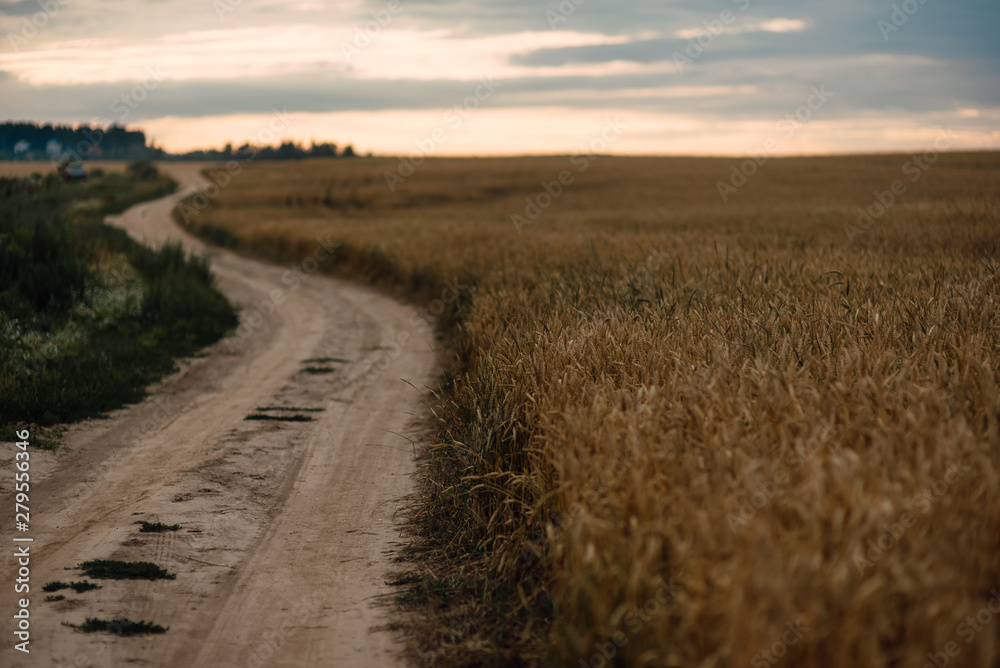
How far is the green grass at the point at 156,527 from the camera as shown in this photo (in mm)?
5199

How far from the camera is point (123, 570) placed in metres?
4.59

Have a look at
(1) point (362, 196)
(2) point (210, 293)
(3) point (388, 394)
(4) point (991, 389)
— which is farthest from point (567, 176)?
(4) point (991, 389)

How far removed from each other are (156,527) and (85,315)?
7.82m

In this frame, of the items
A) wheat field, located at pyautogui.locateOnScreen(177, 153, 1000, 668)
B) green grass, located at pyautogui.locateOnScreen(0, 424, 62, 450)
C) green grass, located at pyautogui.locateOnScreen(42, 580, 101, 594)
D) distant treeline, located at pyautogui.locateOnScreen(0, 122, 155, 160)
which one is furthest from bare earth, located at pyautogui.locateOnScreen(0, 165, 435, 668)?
distant treeline, located at pyautogui.locateOnScreen(0, 122, 155, 160)

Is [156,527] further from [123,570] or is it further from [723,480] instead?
[723,480]

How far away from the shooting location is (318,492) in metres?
6.19

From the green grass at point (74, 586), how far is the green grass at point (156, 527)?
2.59ft

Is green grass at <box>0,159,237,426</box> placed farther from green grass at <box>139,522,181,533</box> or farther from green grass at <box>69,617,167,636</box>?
green grass at <box>69,617,167,636</box>

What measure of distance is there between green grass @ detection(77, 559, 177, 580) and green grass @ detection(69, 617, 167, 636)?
0.54 metres

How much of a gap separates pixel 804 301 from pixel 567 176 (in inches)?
2180

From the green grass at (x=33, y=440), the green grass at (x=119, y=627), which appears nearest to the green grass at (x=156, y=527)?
the green grass at (x=119, y=627)

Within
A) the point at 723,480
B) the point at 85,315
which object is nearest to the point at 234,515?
the point at 723,480

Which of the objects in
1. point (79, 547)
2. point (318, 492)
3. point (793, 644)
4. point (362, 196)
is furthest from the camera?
point (362, 196)

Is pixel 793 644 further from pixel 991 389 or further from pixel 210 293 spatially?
pixel 210 293
